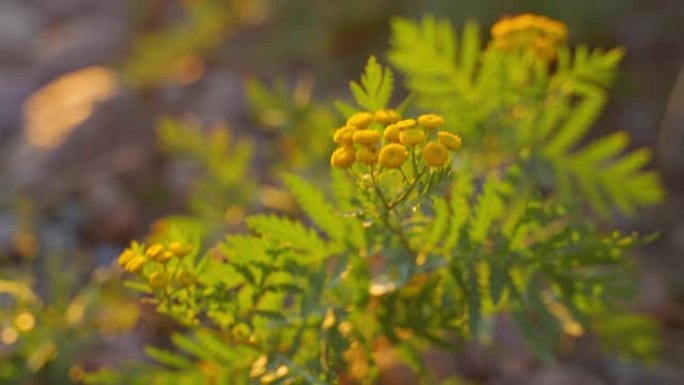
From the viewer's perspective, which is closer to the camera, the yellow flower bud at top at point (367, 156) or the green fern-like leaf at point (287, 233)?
the yellow flower bud at top at point (367, 156)

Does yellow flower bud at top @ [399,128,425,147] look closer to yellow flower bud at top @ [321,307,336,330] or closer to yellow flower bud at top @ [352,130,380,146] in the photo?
yellow flower bud at top @ [352,130,380,146]

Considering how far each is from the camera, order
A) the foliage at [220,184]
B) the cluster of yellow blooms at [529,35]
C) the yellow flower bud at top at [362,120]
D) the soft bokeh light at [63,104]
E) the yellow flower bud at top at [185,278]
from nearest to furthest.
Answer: the yellow flower bud at top at [362,120], the yellow flower bud at top at [185,278], the cluster of yellow blooms at [529,35], the foliage at [220,184], the soft bokeh light at [63,104]

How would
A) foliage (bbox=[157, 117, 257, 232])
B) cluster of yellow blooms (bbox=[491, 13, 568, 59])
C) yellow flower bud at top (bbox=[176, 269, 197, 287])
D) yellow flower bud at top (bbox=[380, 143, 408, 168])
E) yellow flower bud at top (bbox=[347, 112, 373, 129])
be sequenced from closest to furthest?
yellow flower bud at top (bbox=[380, 143, 408, 168]) < yellow flower bud at top (bbox=[347, 112, 373, 129]) < yellow flower bud at top (bbox=[176, 269, 197, 287]) < cluster of yellow blooms (bbox=[491, 13, 568, 59]) < foliage (bbox=[157, 117, 257, 232])

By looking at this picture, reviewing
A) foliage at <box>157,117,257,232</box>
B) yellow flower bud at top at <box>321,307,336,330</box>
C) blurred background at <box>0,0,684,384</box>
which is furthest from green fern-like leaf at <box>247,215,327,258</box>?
foliage at <box>157,117,257,232</box>

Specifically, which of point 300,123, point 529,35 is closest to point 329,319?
point 529,35

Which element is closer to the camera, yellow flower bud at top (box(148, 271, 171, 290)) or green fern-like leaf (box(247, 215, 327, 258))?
yellow flower bud at top (box(148, 271, 171, 290))

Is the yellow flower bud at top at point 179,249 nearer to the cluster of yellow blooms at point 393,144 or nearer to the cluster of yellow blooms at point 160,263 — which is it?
the cluster of yellow blooms at point 160,263

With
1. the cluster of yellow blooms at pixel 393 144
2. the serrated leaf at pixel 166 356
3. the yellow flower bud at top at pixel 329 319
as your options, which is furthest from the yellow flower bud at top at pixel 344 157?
the serrated leaf at pixel 166 356
